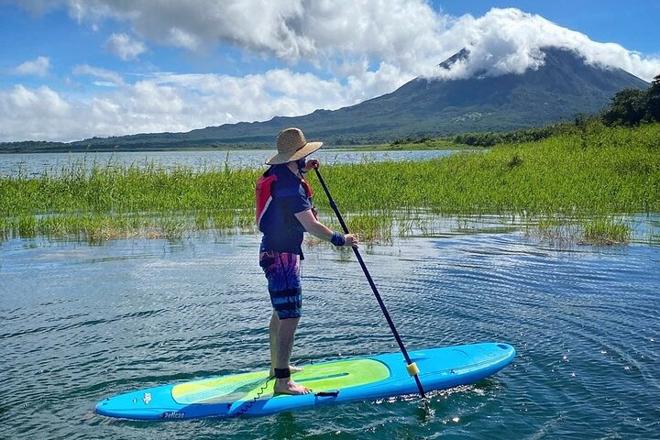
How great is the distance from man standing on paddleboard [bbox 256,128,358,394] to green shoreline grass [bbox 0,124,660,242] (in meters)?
9.00

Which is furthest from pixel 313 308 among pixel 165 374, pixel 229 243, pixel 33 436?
pixel 229 243

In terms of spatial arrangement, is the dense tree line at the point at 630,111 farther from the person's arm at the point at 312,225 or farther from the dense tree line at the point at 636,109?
the person's arm at the point at 312,225

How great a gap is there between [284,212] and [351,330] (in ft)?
9.87

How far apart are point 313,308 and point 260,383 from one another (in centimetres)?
297

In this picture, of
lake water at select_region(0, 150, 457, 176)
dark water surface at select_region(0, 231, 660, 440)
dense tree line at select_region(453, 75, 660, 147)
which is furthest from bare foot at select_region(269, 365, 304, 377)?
dense tree line at select_region(453, 75, 660, 147)

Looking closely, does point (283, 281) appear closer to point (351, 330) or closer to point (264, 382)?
point (264, 382)

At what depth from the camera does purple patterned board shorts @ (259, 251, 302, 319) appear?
19.0ft

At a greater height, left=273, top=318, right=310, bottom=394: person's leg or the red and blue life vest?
the red and blue life vest

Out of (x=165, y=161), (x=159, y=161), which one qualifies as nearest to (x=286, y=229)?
(x=159, y=161)

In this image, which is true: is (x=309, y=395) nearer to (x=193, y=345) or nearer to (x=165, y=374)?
(x=165, y=374)

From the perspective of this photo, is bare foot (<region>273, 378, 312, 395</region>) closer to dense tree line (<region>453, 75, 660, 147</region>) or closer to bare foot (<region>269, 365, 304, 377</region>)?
bare foot (<region>269, 365, 304, 377</region>)

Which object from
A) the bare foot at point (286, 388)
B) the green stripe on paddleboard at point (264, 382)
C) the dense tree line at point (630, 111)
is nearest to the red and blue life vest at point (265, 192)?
the bare foot at point (286, 388)

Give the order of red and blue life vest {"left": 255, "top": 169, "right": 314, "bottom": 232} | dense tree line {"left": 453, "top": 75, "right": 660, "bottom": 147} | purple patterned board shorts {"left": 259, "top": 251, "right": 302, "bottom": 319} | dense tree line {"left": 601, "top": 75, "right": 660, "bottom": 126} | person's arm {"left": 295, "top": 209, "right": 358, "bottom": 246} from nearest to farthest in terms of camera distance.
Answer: person's arm {"left": 295, "top": 209, "right": 358, "bottom": 246}, red and blue life vest {"left": 255, "top": 169, "right": 314, "bottom": 232}, purple patterned board shorts {"left": 259, "top": 251, "right": 302, "bottom": 319}, dense tree line {"left": 453, "top": 75, "right": 660, "bottom": 147}, dense tree line {"left": 601, "top": 75, "right": 660, "bottom": 126}

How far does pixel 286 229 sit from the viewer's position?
5738 mm
